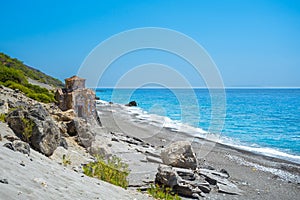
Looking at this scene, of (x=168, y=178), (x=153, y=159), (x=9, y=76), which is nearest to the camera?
(x=168, y=178)

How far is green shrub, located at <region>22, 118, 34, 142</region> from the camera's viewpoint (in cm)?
777

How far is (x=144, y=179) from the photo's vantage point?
9938 mm

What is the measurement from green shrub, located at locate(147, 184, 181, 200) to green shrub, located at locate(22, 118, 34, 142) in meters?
3.77

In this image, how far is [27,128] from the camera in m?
7.77

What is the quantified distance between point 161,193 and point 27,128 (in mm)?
4173

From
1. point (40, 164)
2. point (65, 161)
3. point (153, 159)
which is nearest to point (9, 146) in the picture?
Answer: point (40, 164)

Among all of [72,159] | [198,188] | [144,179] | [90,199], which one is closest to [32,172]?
[90,199]

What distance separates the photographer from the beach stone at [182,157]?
473 inches

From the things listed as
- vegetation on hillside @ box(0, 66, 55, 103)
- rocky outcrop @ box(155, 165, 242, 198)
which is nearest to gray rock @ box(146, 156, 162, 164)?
rocky outcrop @ box(155, 165, 242, 198)

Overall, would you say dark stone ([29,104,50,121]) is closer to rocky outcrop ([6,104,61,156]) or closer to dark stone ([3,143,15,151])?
rocky outcrop ([6,104,61,156])

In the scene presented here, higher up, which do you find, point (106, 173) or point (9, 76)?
point (9, 76)

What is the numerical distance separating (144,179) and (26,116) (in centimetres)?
443

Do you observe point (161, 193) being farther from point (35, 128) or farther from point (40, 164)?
point (35, 128)

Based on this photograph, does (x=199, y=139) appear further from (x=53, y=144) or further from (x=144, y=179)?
(x=53, y=144)
